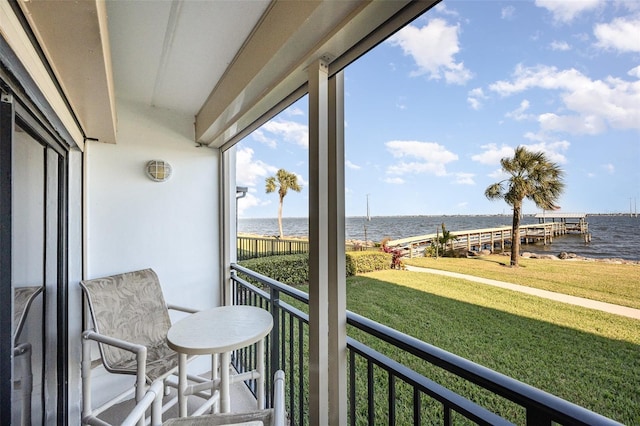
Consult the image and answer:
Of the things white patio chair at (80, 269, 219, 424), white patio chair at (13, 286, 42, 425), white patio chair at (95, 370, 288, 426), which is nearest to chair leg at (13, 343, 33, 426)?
white patio chair at (13, 286, 42, 425)

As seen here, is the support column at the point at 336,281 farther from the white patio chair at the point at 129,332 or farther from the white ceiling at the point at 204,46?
the white patio chair at the point at 129,332

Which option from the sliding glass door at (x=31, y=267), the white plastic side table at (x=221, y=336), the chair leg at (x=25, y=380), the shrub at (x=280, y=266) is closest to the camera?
the sliding glass door at (x=31, y=267)

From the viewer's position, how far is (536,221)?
95cm

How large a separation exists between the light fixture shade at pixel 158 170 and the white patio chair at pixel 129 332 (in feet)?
2.75

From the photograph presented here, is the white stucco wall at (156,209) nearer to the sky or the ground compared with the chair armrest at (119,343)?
nearer to the sky

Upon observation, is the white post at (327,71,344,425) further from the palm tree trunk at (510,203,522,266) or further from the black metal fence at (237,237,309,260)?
the black metal fence at (237,237,309,260)

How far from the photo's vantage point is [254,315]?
70.6 inches

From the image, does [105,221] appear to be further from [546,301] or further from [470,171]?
[546,301]

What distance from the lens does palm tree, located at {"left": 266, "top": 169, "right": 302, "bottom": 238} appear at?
8.43 feet

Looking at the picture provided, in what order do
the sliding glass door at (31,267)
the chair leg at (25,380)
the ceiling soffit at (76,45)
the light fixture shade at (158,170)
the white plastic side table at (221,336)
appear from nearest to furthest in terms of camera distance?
the ceiling soffit at (76,45)
the sliding glass door at (31,267)
the chair leg at (25,380)
the white plastic side table at (221,336)
the light fixture shade at (158,170)

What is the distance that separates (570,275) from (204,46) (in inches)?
82.9

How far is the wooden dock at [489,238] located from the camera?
93 cm

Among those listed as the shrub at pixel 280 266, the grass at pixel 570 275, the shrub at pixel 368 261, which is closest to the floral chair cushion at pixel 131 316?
the shrub at pixel 280 266

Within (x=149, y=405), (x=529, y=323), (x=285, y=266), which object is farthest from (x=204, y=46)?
(x=285, y=266)
